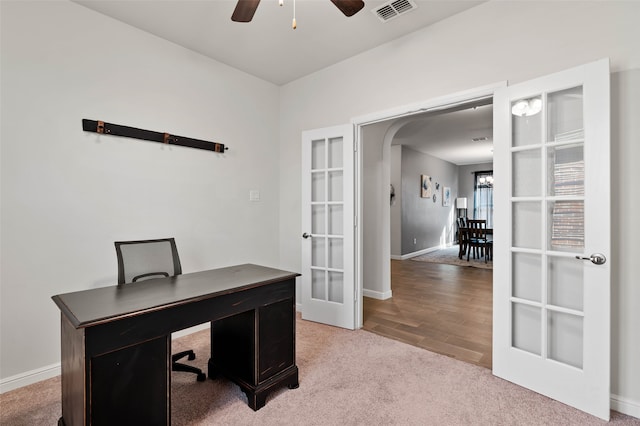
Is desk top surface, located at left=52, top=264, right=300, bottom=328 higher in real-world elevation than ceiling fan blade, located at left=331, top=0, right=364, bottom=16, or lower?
lower

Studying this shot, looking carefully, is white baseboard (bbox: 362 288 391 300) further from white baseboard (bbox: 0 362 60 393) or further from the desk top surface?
white baseboard (bbox: 0 362 60 393)

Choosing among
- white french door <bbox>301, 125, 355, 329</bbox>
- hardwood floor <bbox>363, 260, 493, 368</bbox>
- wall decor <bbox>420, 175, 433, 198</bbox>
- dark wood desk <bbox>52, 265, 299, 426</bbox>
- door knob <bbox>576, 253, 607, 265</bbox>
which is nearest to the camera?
dark wood desk <bbox>52, 265, 299, 426</bbox>

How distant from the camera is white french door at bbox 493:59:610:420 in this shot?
5.80 ft

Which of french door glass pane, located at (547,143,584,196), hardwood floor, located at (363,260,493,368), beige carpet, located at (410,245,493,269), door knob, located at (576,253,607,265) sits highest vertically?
french door glass pane, located at (547,143,584,196)

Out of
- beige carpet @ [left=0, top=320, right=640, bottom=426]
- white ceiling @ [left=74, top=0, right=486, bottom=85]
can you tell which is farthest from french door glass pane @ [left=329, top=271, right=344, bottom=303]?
white ceiling @ [left=74, top=0, right=486, bottom=85]

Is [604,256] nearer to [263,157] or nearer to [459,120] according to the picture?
[263,157]

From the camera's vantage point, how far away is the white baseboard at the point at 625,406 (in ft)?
5.83

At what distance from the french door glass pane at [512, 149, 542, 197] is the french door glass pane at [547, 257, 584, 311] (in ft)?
1.55

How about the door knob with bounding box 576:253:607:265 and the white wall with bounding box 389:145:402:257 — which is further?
the white wall with bounding box 389:145:402:257

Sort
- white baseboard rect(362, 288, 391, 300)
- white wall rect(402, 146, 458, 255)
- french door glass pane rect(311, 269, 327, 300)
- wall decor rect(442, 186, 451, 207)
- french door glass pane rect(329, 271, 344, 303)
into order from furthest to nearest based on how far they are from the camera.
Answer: wall decor rect(442, 186, 451, 207)
white wall rect(402, 146, 458, 255)
white baseboard rect(362, 288, 391, 300)
french door glass pane rect(311, 269, 327, 300)
french door glass pane rect(329, 271, 344, 303)

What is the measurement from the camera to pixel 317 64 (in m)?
3.36

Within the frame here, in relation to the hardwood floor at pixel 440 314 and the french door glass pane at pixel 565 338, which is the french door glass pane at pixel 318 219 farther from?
the french door glass pane at pixel 565 338

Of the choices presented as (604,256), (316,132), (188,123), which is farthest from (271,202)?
(604,256)

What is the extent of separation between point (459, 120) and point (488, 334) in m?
3.78
